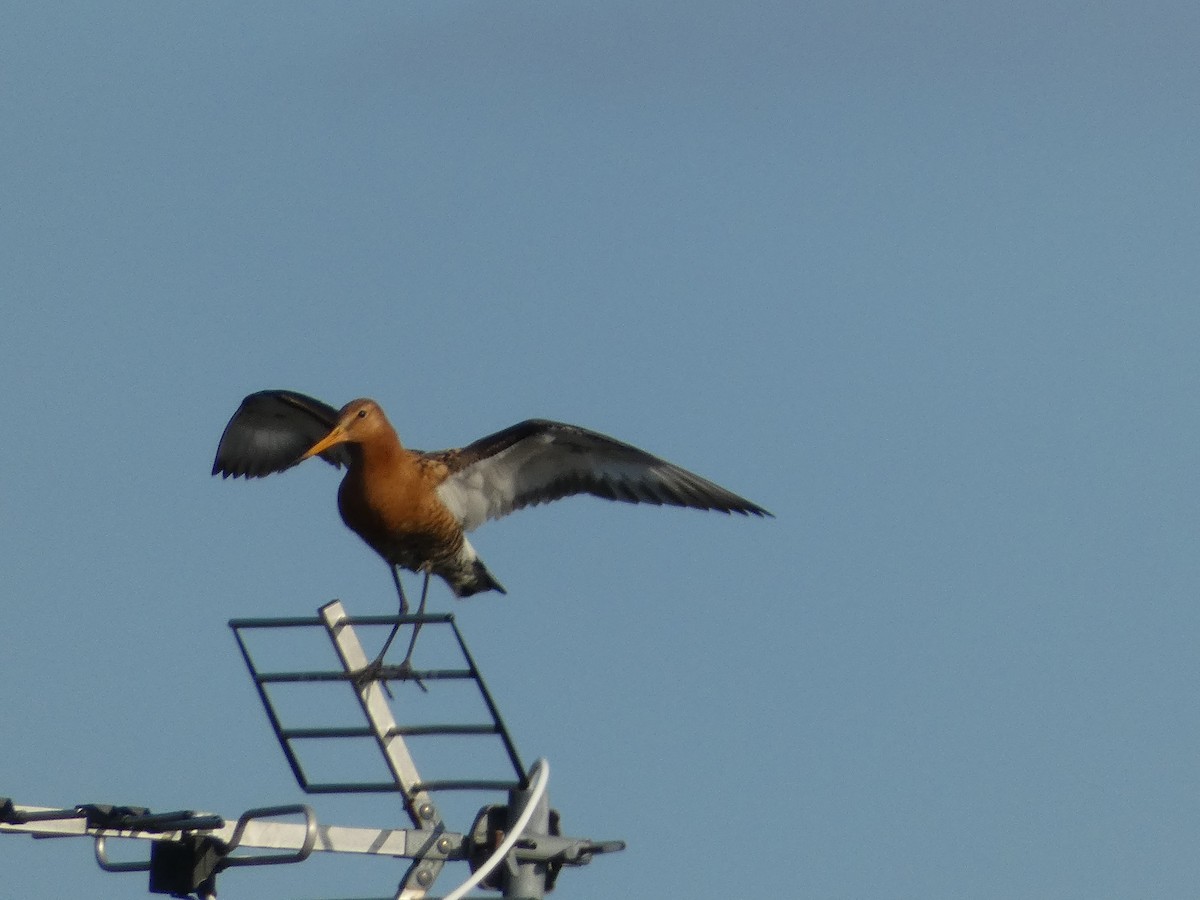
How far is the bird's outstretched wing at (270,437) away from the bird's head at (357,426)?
0.89 meters

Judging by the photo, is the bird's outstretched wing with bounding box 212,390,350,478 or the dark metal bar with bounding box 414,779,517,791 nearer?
the dark metal bar with bounding box 414,779,517,791

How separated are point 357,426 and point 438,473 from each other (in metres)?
0.78

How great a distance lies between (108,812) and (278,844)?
512 millimetres

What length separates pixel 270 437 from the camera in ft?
41.4

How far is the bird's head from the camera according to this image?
36.9 feet

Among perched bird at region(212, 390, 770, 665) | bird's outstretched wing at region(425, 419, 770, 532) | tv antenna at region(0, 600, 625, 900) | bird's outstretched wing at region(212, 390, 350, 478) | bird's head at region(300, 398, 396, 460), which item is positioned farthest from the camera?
bird's outstretched wing at region(212, 390, 350, 478)

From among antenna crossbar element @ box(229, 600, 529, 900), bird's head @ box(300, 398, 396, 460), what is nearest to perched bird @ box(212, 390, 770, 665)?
bird's head @ box(300, 398, 396, 460)

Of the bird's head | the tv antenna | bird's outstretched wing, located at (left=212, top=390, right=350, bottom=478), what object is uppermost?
bird's outstretched wing, located at (left=212, top=390, right=350, bottom=478)

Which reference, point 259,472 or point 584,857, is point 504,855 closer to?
point 584,857

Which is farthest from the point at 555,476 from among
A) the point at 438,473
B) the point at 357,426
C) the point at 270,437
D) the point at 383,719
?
the point at 383,719

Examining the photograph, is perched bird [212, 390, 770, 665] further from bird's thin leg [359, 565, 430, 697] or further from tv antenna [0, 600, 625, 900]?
tv antenna [0, 600, 625, 900]

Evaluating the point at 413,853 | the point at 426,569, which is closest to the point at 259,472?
the point at 426,569

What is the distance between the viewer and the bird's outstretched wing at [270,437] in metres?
12.3

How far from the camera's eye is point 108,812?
5297 mm
